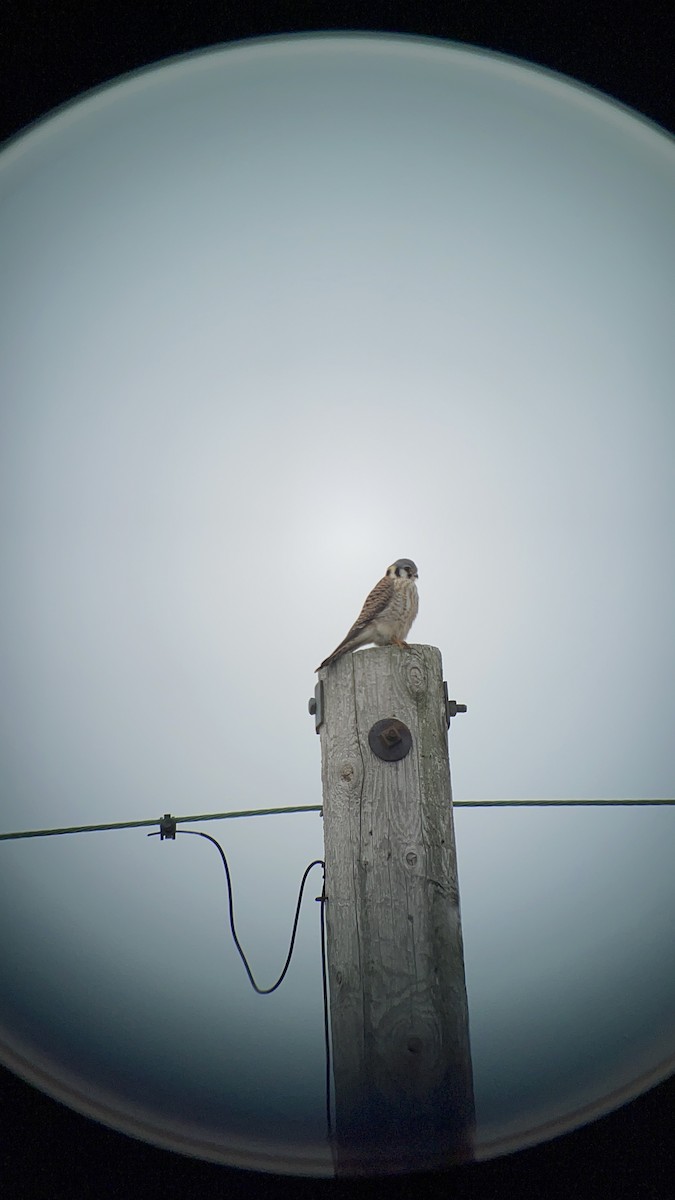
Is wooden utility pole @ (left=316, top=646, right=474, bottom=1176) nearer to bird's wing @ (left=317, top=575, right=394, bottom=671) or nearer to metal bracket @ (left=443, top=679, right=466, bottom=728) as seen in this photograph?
metal bracket @ (left=443, top=679, right=466, bottom=728)

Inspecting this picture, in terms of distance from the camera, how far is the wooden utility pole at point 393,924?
1477 mm

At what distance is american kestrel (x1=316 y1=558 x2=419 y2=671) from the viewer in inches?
112

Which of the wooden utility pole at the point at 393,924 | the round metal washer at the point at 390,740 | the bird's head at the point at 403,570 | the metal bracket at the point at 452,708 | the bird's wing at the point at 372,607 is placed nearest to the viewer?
the wooden utility pole at the point at 393,924

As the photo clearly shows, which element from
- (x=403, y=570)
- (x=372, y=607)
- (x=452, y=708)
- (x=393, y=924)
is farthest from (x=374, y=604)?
(x=393, y=924)

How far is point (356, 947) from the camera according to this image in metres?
1.56

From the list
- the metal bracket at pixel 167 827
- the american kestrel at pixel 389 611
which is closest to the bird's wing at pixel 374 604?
the american kestrel at pixel 389 611

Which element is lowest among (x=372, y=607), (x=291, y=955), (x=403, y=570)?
(x=291, y=955)

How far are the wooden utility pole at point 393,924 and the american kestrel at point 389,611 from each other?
3.20ft

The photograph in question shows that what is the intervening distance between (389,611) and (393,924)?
4.97 feet

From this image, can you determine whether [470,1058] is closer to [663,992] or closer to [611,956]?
[663,992]

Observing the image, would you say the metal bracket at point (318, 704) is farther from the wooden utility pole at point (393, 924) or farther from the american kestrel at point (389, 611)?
the american kestrel at point (389, 611)

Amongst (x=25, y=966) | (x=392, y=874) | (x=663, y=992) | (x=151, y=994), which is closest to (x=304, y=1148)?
(x=392, y=874)

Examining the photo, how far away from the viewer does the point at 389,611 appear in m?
2.94

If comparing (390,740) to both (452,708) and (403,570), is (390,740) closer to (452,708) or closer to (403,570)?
(452,708)
